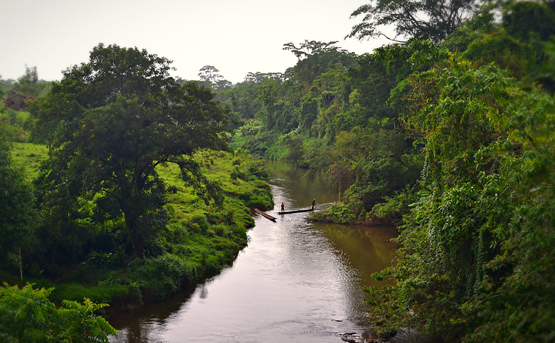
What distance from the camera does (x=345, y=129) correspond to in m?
43.4

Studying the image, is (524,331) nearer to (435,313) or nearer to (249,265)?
(435,313)

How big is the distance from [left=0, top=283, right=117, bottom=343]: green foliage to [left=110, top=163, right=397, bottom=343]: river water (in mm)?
6462

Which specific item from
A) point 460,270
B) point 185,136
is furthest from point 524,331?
point 185,136

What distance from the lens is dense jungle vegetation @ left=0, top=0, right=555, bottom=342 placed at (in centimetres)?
1030

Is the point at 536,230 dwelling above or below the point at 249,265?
above

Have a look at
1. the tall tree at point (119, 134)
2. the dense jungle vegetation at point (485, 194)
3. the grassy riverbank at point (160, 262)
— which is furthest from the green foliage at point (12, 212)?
the dense jungle vegetation at point (485, 194)

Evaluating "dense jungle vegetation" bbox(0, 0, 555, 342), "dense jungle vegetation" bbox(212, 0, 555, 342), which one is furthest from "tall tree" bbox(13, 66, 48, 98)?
"dense jungle vegetation" bbox(212, 0, 555, 342)

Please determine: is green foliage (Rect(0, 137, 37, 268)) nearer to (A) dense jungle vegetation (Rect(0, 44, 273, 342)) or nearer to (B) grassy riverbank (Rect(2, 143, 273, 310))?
(A) dense jungle vegetation (Rect(0, 44, 273, 342))

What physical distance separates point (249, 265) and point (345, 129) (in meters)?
21.5

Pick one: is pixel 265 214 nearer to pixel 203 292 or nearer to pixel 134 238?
pixel 203 292

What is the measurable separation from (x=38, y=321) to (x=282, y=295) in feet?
42.5

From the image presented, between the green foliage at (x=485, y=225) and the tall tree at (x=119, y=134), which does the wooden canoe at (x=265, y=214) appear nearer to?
the tall tree at (x=119, y=134)

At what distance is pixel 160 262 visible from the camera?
21.5 meters

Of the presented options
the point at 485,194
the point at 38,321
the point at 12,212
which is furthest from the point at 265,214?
the point at 38,321
